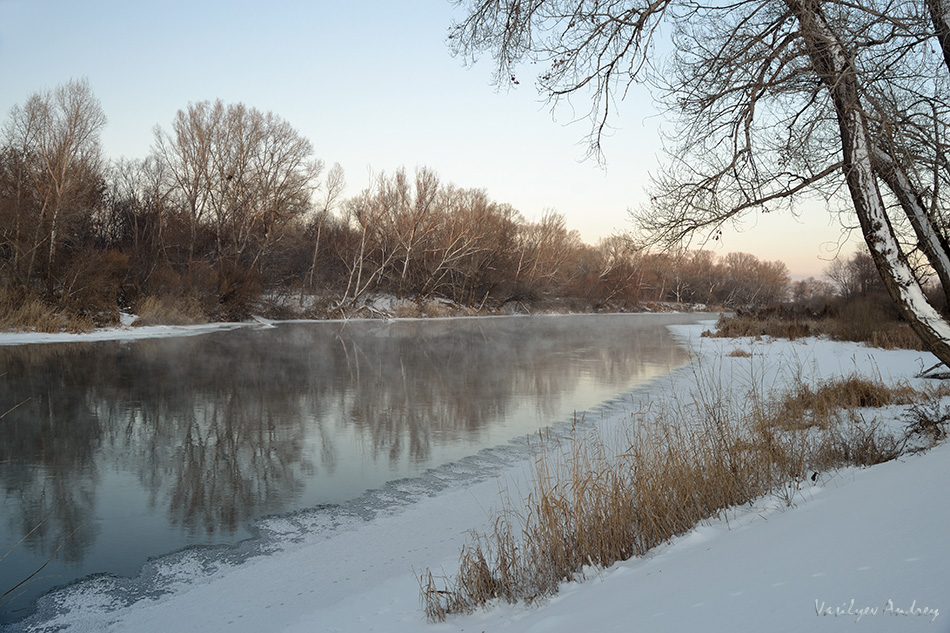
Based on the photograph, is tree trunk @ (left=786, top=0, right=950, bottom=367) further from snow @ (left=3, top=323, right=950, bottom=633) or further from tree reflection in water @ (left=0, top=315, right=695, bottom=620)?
tree reflection in water @ (left=0, top=315, right=695, bottom=620)

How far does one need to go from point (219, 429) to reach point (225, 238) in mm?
32809

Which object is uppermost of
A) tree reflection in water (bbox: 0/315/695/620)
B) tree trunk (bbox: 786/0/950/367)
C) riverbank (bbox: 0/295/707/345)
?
tree trunk (bbox: 786/0/950/367)

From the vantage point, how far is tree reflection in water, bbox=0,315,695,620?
514 cm

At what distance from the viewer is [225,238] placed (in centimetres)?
3809

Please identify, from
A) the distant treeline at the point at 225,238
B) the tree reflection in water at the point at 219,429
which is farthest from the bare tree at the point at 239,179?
the tree reflection in water at the point at 219,429

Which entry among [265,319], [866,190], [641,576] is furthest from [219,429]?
[265,319]

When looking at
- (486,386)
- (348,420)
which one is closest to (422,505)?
(348,420)

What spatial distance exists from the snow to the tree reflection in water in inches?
26.7

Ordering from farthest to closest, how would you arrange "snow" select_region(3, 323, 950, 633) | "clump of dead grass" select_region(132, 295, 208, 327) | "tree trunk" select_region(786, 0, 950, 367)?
"clump of dead grass" select_region(132, 295, 208, 327)
"tree trunk" select_region(786, 0, 950, 367)
"snow" select_region(3, 323, 950, 633)

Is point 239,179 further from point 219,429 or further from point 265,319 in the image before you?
point 219,429

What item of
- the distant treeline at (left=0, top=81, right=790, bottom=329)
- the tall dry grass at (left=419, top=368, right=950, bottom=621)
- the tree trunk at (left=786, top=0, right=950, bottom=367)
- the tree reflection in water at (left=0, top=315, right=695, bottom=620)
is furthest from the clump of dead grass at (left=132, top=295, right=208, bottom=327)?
the tree trunk at (left=786, top=0, right=950, bottom=367)

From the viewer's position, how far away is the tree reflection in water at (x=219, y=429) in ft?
16.9

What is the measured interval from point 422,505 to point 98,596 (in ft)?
8.66

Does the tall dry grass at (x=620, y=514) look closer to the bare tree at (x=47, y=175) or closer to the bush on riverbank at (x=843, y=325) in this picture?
the bush on riverbank at (x=843, y=325)
